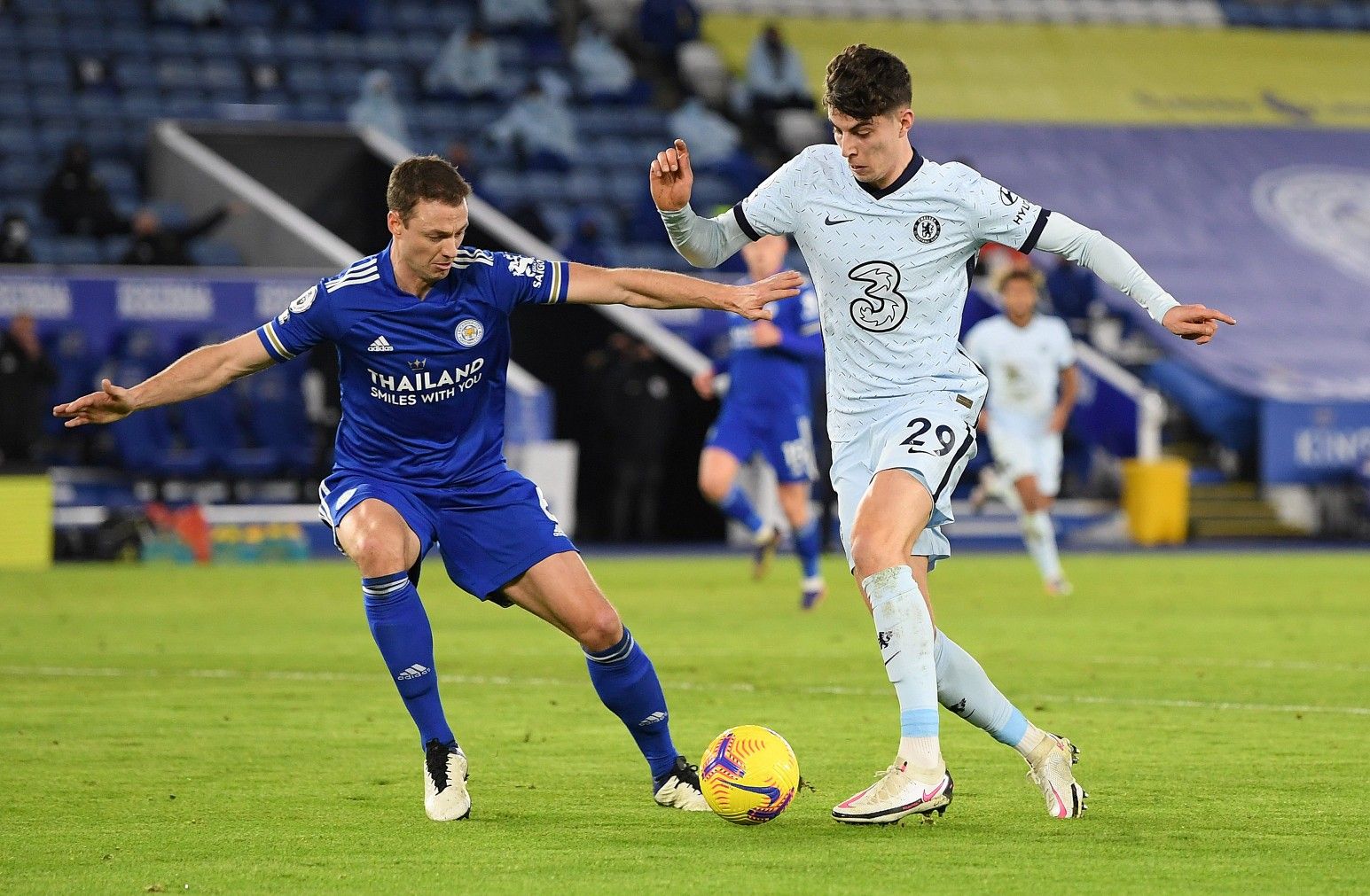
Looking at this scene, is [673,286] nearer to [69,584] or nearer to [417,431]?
[417,431]

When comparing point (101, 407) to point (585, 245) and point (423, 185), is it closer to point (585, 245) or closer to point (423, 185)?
point (423, 185)

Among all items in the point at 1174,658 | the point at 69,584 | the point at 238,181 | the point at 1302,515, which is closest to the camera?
the point at 1174,658

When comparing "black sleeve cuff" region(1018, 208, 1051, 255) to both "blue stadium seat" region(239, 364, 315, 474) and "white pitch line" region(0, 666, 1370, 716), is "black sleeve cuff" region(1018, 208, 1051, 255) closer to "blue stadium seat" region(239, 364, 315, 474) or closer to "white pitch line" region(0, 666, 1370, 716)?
"white pitch line" region(0, 666, 1370, 716)

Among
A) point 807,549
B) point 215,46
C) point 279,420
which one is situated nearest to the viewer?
point 807,549

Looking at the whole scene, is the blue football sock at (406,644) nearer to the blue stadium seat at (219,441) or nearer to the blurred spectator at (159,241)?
the blue stadium seat at (219,441)

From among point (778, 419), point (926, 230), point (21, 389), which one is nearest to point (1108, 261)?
point (926, 230)

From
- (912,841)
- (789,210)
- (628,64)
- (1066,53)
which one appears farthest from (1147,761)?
(1066,53)

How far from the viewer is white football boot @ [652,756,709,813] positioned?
6.60 metres

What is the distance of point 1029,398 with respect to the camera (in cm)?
1616

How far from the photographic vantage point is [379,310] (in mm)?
6625

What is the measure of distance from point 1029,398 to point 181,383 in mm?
10511

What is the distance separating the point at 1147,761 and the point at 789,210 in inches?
97.3

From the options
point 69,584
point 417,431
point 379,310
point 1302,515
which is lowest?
point 1302,515

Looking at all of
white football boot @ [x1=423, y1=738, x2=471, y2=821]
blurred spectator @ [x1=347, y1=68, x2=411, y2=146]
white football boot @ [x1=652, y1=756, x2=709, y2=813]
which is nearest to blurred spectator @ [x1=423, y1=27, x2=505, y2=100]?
blurred spectator @ [x1=347, y1=68, x2=411, y2=146]
